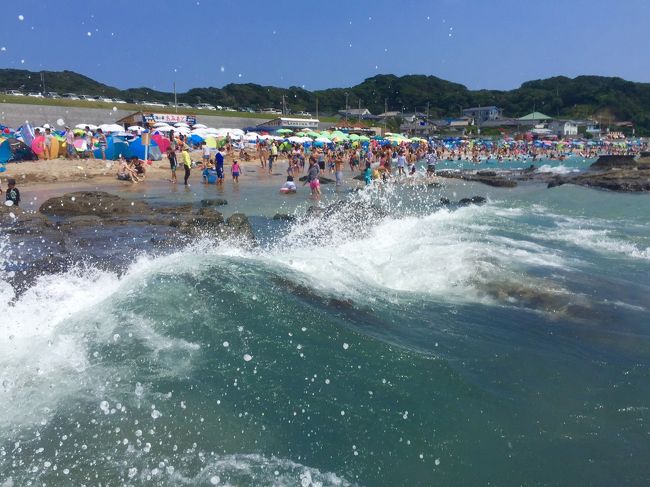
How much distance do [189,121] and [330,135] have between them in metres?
14.4

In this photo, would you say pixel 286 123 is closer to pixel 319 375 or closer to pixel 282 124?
pixel 282 124

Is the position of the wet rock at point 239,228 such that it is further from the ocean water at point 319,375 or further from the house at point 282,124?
the house at point 282,124

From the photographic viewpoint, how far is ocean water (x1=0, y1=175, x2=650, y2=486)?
390 cm

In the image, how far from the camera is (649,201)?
2327cm

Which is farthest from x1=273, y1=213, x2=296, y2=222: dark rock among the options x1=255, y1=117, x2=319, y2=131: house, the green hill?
the green hill

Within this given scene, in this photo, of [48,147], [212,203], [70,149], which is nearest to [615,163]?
[212,203]

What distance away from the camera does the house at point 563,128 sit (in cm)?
10319

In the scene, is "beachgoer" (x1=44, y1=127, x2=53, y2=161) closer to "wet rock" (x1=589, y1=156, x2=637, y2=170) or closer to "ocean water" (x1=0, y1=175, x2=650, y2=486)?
"ocean water" (x1=0, y1=175, x2=650, y2=486)

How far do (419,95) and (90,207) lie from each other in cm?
12673

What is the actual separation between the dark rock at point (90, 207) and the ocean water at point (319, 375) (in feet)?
13.5

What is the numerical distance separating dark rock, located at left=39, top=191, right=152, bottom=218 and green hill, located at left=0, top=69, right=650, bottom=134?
8033 centimetres

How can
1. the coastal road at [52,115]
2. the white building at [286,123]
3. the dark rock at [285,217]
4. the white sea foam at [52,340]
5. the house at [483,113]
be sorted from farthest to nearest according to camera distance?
the house at [483,113] → the white building at [286,123] → the coastal road at [52,115] → the dark rock at [285,217] → the white sea foam at [52,340]

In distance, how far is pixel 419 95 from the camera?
131 meters

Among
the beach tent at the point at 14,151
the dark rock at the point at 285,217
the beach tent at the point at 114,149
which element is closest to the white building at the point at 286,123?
the beach tent at the point at 114,149
